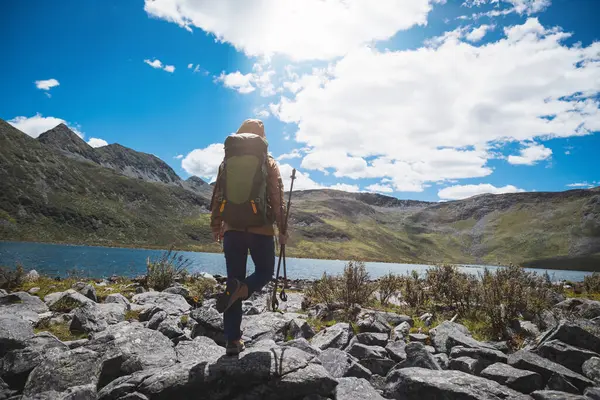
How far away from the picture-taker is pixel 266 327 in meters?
6.91

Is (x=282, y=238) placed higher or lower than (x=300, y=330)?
higher

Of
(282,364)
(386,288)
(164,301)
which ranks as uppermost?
(282,364)

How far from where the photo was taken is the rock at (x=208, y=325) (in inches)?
256

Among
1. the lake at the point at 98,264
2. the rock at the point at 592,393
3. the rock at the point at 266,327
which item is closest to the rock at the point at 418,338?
the rock at the point at 266,327

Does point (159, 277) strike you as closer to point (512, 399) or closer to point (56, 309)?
point (56, 309)

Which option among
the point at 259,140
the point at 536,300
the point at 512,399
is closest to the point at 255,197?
the point at 259,140

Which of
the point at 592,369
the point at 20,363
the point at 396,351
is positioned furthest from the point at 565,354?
the point at 20,363

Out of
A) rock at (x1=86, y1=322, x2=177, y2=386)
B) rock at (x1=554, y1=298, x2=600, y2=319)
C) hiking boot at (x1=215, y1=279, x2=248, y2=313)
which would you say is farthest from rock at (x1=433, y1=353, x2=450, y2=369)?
rock at (x1=554, y1=298, x2=600, y2=319)

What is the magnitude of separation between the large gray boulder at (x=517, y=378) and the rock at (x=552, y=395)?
26 centimetres

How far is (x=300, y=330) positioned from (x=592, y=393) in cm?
481

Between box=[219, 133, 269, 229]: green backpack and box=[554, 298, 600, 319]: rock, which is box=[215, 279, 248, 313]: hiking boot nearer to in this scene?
box=[219, 133, 269, 229]: green backpack

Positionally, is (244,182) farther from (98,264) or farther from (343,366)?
(98,264)

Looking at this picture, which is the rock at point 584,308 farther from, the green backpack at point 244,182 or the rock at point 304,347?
the green backpack at point 244,182

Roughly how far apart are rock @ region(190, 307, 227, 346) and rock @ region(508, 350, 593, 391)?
502 cm
